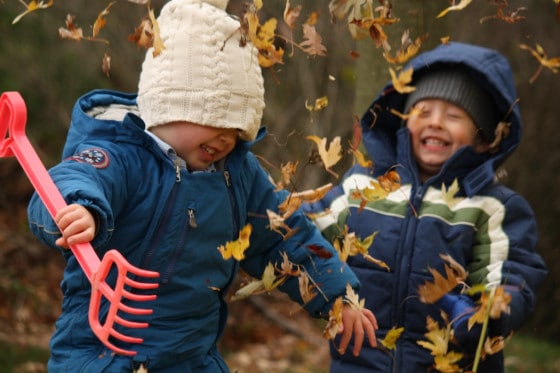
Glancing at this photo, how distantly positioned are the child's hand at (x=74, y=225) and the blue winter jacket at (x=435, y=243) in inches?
57.2

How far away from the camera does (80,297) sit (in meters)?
3.01

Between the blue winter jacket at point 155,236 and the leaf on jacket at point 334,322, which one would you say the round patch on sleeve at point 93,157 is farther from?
the leaf on jacket at point 334,322

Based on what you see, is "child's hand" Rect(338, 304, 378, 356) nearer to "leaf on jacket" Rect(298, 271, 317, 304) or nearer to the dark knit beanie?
"leaf on jacket" Rect(298, 271, 317, 304)

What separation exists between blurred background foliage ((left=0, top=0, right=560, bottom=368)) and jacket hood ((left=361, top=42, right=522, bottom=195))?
2521 mm

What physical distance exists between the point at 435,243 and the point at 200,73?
1295mm

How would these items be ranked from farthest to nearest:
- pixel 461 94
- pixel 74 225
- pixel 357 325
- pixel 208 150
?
pixel 461 94, pixel 357 325, pixel 208 150, pixel 74 225

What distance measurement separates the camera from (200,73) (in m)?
2.97

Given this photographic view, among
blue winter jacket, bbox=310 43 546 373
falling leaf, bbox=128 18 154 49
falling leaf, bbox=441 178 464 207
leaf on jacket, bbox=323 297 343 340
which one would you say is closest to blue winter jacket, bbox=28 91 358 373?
falling leaf, bbox=128 18 154 49

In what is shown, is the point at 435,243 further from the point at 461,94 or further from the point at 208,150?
the point at 208,150

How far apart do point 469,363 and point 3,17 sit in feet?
16.3

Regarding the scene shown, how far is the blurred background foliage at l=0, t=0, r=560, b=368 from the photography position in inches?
289

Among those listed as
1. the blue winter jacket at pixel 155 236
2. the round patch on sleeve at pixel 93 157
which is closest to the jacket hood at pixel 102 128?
the blue winter jacket at pixel 155 236

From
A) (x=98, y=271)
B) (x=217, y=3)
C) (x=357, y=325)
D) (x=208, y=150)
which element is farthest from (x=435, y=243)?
(x=98, y=271)

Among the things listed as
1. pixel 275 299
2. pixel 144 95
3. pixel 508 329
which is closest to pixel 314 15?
pixel 144 95
